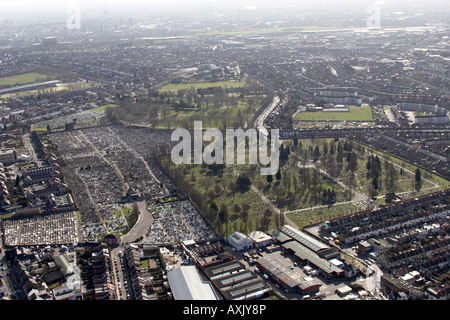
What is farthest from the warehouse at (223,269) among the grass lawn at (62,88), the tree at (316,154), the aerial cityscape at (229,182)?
the grass lawn at (62,88)

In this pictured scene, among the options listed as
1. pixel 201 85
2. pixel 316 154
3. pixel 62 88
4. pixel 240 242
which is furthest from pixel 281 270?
pixel 62 88

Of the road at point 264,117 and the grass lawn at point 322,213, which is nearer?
the grass lawn at point 322,213

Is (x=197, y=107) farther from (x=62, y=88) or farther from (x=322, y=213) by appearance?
(x=322, y=213)

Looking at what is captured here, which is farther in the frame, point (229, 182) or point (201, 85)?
point (201, 85)

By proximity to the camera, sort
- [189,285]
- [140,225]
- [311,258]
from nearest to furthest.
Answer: [189,285]
[311,258]
[140,225]

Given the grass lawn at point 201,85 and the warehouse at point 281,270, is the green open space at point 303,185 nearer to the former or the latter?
the warehouse at point 281,270

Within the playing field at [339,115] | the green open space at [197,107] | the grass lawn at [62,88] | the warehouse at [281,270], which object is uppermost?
the grass lawn at [62,88]

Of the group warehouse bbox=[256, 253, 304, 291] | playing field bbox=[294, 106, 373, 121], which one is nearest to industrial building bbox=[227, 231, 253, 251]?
warehouse bbox=[256, 253, 304, 291]
